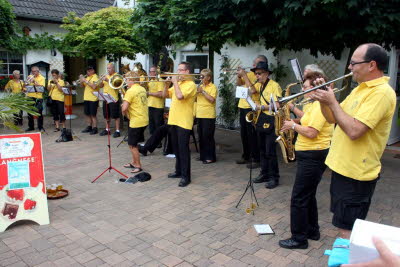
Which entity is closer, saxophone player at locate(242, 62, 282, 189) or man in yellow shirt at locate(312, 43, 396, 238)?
man in yellow shirt at locate(312, 43, 396, 238)

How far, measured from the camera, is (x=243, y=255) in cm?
369

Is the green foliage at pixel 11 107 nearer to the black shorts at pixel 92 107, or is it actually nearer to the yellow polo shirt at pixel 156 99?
the yellow polo shirt at pixel 156 99

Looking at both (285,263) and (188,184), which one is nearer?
(285,263)

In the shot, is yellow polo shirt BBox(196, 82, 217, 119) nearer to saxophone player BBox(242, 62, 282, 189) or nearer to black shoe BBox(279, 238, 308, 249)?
saxophone player BBox(242, 62, 282, 189)

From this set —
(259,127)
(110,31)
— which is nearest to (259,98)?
(259,127)

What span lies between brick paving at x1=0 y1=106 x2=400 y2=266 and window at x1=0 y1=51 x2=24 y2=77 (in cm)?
789

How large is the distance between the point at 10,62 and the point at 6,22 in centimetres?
184

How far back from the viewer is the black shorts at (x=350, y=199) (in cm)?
267

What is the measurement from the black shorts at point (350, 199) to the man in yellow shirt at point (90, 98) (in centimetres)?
872

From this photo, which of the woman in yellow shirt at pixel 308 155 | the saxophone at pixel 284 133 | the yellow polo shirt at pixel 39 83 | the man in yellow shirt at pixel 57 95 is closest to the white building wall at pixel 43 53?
the yellow polo shirt at pixel 39 83

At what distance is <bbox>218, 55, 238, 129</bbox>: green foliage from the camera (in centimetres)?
1112

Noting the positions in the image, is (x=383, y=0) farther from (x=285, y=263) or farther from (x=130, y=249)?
(x=130, y=249)

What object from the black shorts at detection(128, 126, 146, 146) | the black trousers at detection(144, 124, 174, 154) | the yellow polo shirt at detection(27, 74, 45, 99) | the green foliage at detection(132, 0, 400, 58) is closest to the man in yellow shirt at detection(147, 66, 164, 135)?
the black trousers at detection(144, 124, 174, 154)

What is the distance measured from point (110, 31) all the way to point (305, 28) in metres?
6.12
